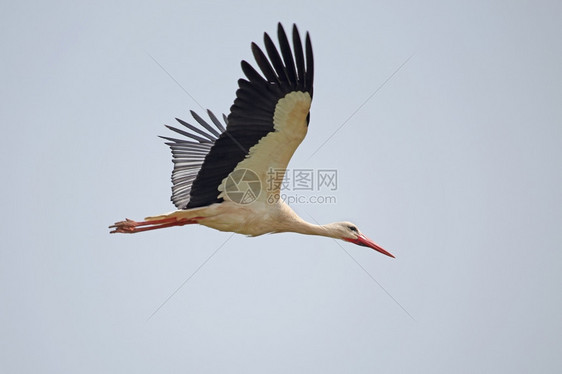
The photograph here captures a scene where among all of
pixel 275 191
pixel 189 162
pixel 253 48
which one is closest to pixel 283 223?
pixel 275 191

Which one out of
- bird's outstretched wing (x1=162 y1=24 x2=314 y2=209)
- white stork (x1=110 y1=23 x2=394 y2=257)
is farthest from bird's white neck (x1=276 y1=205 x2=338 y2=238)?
bird's outstretched wing (x1=162 y1=24 x2=314 y2=209)

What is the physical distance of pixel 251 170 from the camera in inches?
340

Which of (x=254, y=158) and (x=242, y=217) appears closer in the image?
(x=254, y=158)

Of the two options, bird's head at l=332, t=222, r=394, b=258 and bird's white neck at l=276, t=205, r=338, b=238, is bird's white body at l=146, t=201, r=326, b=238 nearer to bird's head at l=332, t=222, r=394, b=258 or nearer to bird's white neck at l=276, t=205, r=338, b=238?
bird's white neck at l=276, t=205, r=338, b=238

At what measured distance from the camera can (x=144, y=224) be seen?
9.48m

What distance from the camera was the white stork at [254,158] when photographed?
752cm

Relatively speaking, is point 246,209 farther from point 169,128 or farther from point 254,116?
point 169,128

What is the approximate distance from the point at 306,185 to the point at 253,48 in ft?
10.2
